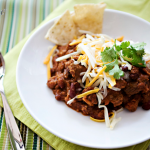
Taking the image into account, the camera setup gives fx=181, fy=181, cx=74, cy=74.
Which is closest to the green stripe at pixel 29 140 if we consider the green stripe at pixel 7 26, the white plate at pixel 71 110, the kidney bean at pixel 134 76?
the white plate at pixel 71 110

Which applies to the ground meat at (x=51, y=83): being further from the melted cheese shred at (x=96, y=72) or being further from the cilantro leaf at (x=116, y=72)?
the cilantro leaf at (x=116, y=72)

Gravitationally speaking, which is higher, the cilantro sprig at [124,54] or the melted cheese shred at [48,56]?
the cilantro sprig at [124,54]

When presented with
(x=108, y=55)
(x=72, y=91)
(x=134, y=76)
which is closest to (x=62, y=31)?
(x=108, y=55)

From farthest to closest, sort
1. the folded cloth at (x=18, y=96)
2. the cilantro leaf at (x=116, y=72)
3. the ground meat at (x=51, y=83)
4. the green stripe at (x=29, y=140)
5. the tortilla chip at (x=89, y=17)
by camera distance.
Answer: the tortilla chip at (x=89, y=17)
the ground meat at (x=51, y=83)
the green stripe at (x=29, y=140)
the folded cloth at (x=18, y=96)
the cilantro leaf at (x=116, y=72)

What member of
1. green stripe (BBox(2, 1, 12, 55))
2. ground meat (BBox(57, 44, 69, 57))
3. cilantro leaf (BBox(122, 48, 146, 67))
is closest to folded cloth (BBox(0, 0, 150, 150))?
green stripe (BBox(2, 1, 12, 55))

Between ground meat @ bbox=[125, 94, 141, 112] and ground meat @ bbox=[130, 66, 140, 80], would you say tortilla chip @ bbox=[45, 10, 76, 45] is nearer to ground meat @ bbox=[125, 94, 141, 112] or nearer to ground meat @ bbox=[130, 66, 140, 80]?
ground meat @ bbox=[130, 66, 140, 80]

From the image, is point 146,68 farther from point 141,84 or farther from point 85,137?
point 85,137

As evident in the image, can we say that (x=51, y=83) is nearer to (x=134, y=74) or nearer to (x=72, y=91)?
(x=72, y=91)
